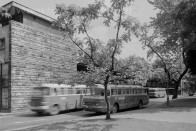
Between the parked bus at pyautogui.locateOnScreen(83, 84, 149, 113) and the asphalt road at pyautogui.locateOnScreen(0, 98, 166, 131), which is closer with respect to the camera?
the asphalt road at pyautogui.locateOnScreen(0, 98, 166, 131)

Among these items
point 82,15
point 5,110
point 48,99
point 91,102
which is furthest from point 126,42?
point 5,110

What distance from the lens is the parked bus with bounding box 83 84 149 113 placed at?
54.9 feet

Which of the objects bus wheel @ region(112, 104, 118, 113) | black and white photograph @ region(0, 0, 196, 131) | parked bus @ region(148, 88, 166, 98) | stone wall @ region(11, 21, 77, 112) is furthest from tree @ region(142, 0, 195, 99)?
parked bus @ region(148, 88, 166, 98)

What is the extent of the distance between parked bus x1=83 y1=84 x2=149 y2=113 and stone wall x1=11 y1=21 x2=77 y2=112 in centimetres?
402

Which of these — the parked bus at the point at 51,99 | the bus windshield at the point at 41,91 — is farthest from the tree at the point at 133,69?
the bus windshield at the point at 41,91

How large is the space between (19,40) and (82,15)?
39.8 ft

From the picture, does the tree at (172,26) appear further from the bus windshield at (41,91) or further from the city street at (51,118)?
the bus windshield at (41,91)

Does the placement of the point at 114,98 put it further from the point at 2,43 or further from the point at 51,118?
the point at 2,43

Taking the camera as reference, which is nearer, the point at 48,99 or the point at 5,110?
the point at 48,99

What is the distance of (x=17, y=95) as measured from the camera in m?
21.6

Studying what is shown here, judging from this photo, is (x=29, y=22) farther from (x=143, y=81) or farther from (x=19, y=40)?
(x=143, y=81)

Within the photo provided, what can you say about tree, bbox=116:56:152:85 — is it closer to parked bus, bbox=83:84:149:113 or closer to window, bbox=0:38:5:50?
parked bus, bbox=83:84:149:113

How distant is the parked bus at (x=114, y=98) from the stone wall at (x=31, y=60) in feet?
13.2

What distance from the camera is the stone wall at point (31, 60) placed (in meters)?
21.7
